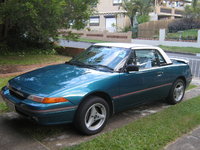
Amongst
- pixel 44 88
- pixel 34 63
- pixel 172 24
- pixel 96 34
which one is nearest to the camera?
pixel 44 88

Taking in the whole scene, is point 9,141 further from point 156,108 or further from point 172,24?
point 172,24

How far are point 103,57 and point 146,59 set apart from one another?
100cm

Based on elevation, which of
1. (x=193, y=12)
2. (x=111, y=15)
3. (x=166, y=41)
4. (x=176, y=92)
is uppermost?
(x=111, y=15)

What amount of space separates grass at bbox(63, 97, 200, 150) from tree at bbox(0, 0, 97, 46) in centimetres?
594

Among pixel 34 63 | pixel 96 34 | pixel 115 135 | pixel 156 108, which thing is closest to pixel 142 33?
pixel 96 34

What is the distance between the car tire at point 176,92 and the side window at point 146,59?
0.86 metres

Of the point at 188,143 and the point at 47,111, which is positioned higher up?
the point at 47,111

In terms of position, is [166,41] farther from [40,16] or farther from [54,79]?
[54,79]

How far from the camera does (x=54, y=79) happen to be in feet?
12.9

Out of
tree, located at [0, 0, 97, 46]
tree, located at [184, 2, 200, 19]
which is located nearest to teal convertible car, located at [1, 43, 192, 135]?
tree, located at [0, 0, 97, 46]

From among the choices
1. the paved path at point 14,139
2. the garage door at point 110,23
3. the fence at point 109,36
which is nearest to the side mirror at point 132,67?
the paved path at point 14,139

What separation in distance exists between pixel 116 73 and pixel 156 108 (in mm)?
1781

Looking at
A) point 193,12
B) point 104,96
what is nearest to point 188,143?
point 104,96

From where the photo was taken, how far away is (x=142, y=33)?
90.9 ft
